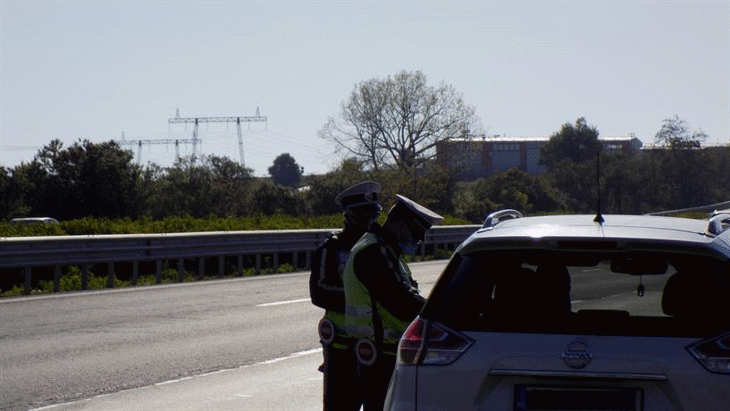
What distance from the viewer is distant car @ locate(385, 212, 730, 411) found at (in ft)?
14.5

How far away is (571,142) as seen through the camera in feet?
446

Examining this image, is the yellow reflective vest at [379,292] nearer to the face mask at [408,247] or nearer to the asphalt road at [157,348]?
the face mask at [408,247]

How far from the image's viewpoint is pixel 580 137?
448ft

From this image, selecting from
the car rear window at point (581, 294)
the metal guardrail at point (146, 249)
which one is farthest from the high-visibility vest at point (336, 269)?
the metal guardrail at point (146, 249)

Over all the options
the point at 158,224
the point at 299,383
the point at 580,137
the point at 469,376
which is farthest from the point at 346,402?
the point at 580,137

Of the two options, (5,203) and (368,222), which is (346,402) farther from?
(5,203)

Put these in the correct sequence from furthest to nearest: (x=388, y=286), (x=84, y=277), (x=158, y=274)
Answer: (x=158, y=274), (x=84, y=277), (x=388, y=286)

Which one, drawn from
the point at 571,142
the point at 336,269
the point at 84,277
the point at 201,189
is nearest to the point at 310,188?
the point at 201,189

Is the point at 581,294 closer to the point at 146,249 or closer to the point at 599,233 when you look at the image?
the point at 599,233

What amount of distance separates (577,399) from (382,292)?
1472 millimetres

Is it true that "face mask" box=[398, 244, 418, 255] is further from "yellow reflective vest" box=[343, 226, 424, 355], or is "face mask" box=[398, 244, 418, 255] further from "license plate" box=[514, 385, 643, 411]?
"license plate" box=[514, 385, 643, 411]

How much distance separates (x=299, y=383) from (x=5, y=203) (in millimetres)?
54809

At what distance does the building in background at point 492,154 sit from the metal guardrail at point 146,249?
161 ft

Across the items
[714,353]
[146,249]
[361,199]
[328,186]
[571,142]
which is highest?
[571,142]
